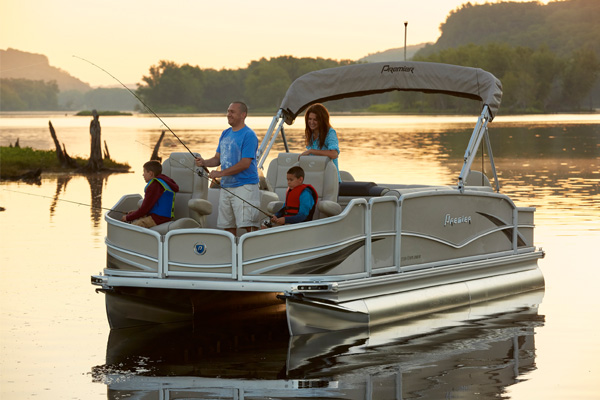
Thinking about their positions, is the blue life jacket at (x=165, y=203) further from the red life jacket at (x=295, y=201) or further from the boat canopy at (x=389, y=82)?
the boat canopy at (x=389, y=82)

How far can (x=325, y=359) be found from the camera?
9.36m

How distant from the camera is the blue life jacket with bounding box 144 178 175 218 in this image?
36.1ft

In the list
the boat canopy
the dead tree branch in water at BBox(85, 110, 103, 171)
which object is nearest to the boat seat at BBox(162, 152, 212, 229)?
the boat canopy

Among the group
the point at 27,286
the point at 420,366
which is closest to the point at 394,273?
the point at 420,366

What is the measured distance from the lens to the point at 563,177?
32188 mm

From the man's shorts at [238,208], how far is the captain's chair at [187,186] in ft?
1.38

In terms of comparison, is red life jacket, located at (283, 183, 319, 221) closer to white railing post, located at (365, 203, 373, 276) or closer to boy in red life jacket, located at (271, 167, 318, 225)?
boy in red life jacket, located at (271, 167, 318, 225)

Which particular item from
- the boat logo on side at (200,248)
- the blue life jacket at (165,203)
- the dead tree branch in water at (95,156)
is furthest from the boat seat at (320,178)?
the dead tree branch in water at (95,156)

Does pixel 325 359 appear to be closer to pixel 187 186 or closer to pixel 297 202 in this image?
pixel 297 202

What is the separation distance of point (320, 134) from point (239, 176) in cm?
129

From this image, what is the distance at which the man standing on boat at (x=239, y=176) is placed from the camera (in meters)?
10.6

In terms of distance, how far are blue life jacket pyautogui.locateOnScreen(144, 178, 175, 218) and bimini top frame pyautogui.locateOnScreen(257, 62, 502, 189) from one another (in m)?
1.87

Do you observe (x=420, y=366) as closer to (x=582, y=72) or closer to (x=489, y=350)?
(x=489, y=350)

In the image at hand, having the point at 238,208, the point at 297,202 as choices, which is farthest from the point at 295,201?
the point at 238,208
